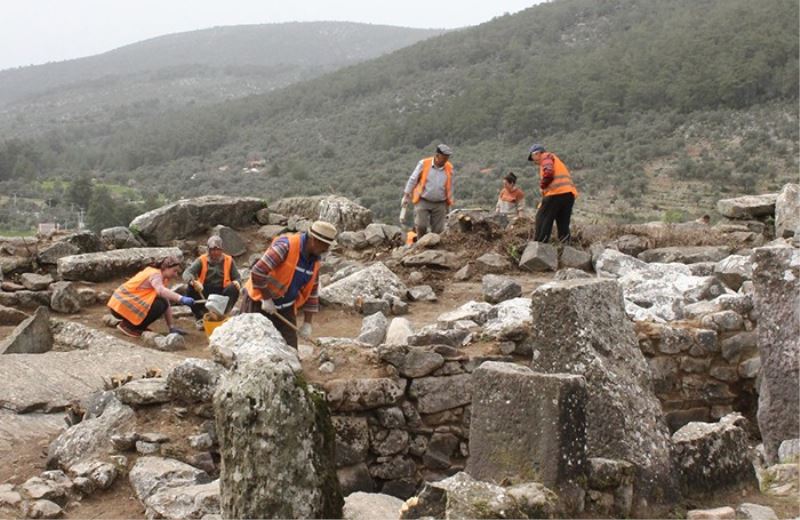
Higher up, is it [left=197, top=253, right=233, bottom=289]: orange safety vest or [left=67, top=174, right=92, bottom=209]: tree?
[left=197, top=253, right=233, bottom=289]: orange safety vest

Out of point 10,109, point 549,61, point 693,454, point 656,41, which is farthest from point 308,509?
point 10,109

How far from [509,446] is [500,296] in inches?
206

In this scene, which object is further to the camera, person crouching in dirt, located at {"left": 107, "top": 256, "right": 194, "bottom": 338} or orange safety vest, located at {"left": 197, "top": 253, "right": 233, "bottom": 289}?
orange safety vest, located at {"left": 197, "top": 253, "right": 233, "bottom": 289}

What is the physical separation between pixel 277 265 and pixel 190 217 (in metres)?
7.03

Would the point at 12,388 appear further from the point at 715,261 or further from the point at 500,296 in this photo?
the point at 715,261

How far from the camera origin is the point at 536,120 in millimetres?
48969

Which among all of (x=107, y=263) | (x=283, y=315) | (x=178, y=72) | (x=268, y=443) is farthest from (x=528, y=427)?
(x=178, y=72)

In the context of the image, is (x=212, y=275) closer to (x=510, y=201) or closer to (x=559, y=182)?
(x=559, y=182)

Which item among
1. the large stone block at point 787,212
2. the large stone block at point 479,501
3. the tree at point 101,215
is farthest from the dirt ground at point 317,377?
the tree at point 101,215

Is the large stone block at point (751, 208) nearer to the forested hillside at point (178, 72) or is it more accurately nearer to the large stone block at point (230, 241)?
the large stone block at point (230, 241)

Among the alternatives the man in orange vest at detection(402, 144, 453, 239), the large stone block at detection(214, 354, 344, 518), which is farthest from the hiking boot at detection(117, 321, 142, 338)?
the large stone block at detection(214, 354, 344, 518)

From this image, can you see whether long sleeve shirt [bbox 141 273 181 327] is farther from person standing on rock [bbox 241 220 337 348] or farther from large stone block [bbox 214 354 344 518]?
large stone block [bbox 214 354 344 518]

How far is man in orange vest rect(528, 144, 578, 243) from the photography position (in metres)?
11.3

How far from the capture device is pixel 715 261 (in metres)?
11.2
